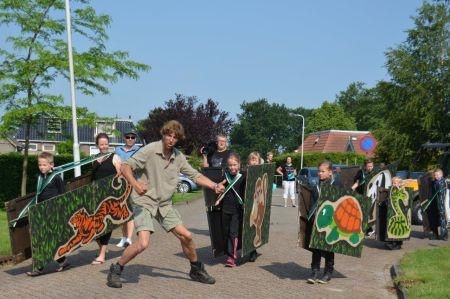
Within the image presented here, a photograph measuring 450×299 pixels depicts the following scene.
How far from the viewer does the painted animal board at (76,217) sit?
7777 millimetres

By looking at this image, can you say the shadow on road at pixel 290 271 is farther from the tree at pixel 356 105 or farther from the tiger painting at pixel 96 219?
the tree at pixel 356 105

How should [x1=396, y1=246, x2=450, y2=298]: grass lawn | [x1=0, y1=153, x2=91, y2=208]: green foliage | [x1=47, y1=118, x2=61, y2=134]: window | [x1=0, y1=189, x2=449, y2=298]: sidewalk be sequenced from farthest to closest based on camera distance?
[x1=0, y1=153, x2=91, y2=208]: green foliage, [x1=47, y1=118, x2=61, y2=134]: window, [x1=0, y1=189, x2=449, y2=298]: sidewalk, [x1=396, y1=246, x2=450, y2=298]: grass lawn

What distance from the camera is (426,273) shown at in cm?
836

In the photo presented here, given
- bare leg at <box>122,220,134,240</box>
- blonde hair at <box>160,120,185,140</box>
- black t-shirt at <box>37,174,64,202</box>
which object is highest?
blonde hair at <box>160,120,185,140</box>

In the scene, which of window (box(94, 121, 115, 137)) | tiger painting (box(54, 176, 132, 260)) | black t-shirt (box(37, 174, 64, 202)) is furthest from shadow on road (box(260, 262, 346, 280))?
window (box(94, 121, 115, 137))

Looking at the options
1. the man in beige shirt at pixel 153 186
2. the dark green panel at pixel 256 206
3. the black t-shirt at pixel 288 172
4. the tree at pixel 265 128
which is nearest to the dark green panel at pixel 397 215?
the dark green panel at pixel 256 206

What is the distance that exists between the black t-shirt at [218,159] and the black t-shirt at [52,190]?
2506 mm

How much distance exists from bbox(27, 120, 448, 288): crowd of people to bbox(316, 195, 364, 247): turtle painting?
0.51 feet

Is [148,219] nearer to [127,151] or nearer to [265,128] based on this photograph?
[127,151]

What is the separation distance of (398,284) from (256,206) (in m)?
2.18

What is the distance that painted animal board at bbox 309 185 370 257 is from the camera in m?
7.89

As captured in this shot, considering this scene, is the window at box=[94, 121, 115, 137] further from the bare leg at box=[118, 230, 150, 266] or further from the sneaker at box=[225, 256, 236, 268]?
the bare leg at box=[118, 230, 150, 266]

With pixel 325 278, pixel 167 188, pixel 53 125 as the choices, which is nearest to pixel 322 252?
pixel 325 278

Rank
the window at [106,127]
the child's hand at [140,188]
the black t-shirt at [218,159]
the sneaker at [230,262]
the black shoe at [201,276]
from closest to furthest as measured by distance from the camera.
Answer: the child's hand at [140,188], the black shoe at [201,276], the sneaker at [230,262], the black t-shirt at [218,159], the window at [106,127]
